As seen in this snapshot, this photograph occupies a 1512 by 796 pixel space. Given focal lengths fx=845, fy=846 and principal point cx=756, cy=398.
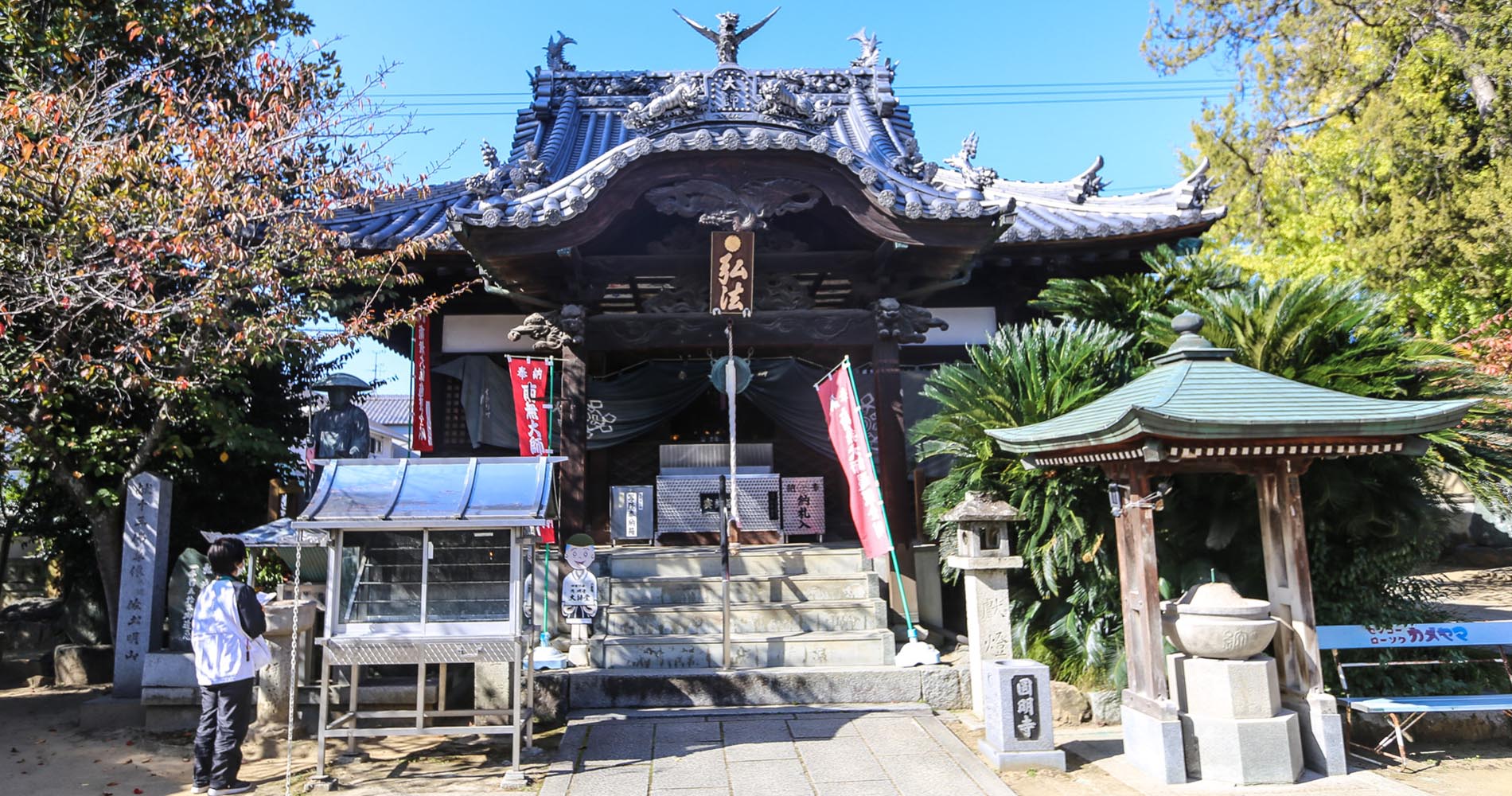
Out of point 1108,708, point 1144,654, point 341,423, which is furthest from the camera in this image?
point 341,423

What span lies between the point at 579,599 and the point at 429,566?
195cm

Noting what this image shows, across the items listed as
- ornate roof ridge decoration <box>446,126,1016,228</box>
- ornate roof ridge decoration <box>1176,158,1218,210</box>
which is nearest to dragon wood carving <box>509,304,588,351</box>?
ornate roof ridge decoration <box>446,126,1016,228</box>

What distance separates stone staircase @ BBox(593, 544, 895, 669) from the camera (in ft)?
25.8

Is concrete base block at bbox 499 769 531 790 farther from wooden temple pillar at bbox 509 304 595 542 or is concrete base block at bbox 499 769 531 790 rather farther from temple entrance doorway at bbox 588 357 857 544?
temple entrance doorway at bbox 588 357 857 544

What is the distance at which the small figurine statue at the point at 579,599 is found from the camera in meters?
7.74

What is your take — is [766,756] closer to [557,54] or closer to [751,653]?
[751,653]

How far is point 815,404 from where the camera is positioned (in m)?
11.3

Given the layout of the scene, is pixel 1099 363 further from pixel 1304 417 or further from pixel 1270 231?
pixel 1270 231

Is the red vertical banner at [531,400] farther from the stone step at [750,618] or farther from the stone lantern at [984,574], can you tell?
the stone lantern at [984,574]

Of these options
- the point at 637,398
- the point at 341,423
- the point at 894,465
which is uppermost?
the point at 637,398

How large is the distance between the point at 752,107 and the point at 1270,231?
14367mm

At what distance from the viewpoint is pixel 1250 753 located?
568 centimetres

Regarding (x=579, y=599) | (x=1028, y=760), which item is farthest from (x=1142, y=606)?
(x=579, y=599)

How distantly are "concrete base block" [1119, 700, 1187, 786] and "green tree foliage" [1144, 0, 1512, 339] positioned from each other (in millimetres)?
8488
